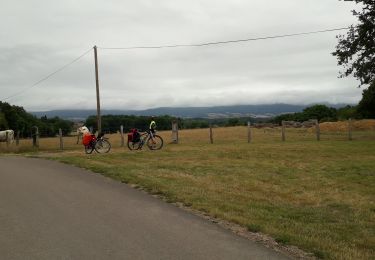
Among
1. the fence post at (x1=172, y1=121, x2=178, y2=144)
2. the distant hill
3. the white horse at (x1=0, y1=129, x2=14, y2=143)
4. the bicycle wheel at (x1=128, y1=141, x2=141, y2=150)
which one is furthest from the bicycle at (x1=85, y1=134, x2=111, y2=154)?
the distant hill

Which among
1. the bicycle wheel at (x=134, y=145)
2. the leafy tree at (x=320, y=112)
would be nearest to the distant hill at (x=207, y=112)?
the leafy tree at (x=320, y=112)

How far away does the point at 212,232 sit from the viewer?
7402 millimetres

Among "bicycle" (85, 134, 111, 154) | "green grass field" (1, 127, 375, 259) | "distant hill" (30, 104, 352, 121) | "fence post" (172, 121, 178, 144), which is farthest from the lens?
"distant hill" (30, 104, 352, 121)

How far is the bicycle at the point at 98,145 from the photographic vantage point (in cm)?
2423

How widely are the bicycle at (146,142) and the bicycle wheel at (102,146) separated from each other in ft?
4.96

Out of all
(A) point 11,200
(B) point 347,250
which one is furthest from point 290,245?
(A) point 11,200

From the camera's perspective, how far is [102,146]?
24.4 meters

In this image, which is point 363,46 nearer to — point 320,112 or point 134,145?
point 134,145

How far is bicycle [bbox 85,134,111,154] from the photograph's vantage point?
24.2 metres

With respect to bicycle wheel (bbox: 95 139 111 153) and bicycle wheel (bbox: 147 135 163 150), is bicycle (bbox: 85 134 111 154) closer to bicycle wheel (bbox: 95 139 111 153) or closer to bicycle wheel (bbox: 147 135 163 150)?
bicycle wheel (bbox: 95 139 111 153)

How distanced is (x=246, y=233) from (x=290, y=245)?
839 millimetres

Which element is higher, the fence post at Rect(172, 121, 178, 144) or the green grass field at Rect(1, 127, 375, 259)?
the fence post at Rect(172, 121, 178, 144)

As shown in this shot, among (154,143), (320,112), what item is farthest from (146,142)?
(320,112)

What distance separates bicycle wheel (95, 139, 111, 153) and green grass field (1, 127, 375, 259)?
9.02 feet
